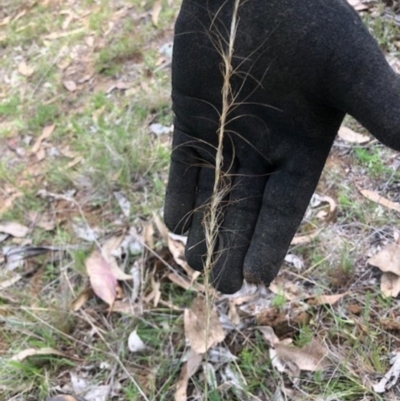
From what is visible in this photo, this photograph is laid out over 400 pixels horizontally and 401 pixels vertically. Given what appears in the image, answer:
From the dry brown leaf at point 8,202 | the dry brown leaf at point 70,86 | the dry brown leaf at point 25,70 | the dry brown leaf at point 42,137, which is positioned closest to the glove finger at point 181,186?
the dry brown leaf at point 8,202

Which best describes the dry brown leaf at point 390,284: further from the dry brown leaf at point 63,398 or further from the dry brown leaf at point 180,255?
the dry brown leaf at point 63,398

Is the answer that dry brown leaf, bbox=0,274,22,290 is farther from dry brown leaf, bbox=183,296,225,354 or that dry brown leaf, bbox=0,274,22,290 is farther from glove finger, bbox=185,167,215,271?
glove finger, bbox=185,167,215,271

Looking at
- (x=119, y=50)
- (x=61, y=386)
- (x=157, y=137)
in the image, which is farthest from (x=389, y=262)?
(x=119, y=50)

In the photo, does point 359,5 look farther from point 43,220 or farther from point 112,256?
point 43,220

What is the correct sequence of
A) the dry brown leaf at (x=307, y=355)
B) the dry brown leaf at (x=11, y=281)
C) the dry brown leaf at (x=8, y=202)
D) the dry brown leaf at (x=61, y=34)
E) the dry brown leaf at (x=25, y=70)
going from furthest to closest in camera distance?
the dry brown leaf at (x=61, y=34) < the dry brown leaf at (x=25, y=70) < the dry brown leaf at (x=8, y=202) < the dry brown leaf at (x=11, y=281) < the dry brown leaf at (x=307, y=355)

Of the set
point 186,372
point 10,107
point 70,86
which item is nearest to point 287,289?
Result: point 186,372

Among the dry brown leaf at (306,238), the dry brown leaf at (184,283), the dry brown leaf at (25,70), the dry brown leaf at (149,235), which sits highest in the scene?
the dry brown leaf at (306,238)

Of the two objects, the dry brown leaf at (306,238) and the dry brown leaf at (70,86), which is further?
the dry brown leaf at (70,86)

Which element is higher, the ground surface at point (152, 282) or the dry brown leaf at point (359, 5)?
the dry brown leaf at point (359, 5)
